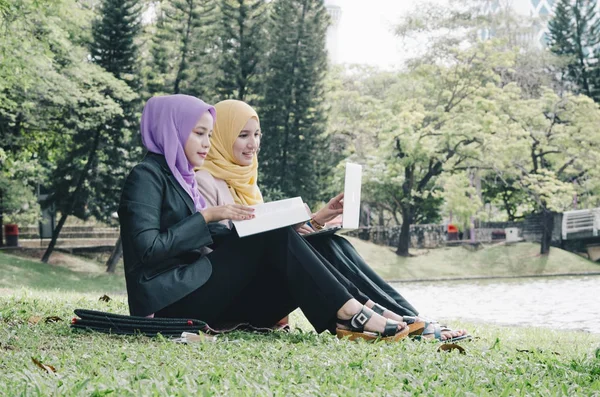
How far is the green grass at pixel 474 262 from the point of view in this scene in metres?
21.5

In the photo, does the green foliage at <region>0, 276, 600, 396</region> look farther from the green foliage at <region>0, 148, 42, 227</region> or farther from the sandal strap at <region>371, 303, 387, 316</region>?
the green foliage at <region>0, 148, 42, 227</region>

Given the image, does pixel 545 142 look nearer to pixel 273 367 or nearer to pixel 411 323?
pixel 411 323

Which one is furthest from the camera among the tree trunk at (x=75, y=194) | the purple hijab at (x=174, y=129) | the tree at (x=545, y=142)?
the tree at (x=545, y=142)

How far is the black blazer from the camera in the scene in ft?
9.02

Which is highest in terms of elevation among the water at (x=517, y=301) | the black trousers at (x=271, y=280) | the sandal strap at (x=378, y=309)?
the black trousers at (x=271, y=280)

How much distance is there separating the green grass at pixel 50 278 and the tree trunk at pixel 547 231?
12108 mm

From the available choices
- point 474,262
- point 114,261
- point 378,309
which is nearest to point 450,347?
point 378,309

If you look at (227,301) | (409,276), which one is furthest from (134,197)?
(409,276)

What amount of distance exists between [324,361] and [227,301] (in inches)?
24.1

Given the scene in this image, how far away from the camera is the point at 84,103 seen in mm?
17000

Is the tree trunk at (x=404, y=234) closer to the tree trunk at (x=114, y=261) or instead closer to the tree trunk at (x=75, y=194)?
the tree trunk at (x=114, y=261)

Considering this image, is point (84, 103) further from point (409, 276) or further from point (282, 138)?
point (409, 276)

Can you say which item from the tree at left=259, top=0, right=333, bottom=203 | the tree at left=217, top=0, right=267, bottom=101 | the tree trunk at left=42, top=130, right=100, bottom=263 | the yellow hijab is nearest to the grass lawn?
Result: the yellow hijab

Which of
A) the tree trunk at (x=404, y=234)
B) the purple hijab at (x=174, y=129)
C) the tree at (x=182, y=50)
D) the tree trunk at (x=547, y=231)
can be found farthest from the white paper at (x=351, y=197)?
the tree trunk at (x=547, y=231)
